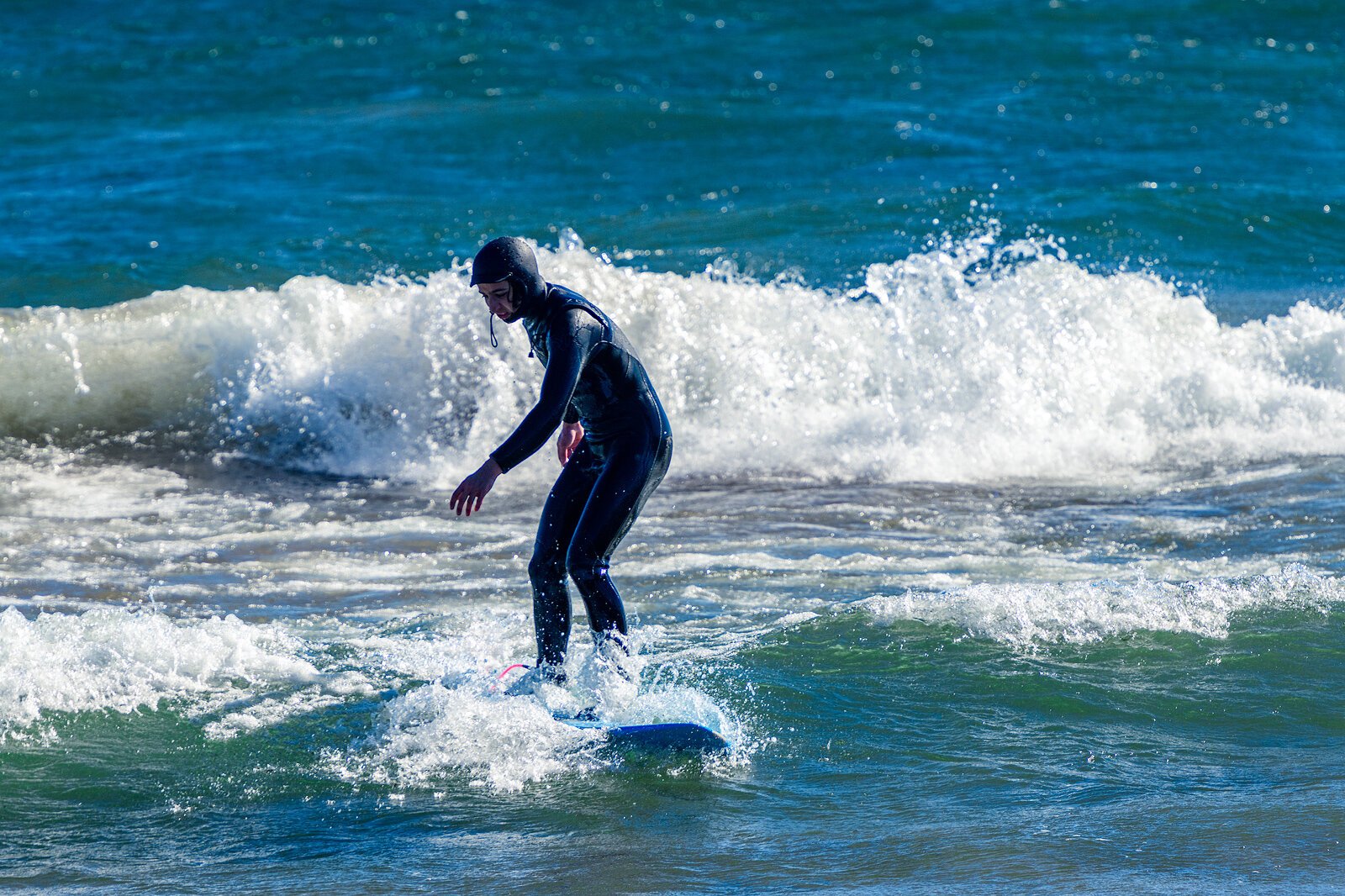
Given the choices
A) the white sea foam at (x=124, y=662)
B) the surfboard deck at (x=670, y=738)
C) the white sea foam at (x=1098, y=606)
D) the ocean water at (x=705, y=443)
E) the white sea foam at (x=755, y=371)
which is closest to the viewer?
the ocean water at (x=705, y=443)

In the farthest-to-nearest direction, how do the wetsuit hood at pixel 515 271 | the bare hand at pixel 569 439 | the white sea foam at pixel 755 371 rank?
the white sea foam at pixel 755 371 < the bare hand at pixel 569 439 < the wetsuit hood at pixel 515 271

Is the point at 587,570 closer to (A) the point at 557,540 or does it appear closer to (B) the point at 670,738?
(A) the point at 557,540

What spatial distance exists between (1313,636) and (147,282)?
11.4m

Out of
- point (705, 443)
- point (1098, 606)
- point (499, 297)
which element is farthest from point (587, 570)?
point (705, 443)

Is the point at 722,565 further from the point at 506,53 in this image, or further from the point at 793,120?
the point at 506,53

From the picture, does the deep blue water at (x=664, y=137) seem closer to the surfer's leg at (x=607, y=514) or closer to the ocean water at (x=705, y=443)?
the ocean water at (x=705, y=443)

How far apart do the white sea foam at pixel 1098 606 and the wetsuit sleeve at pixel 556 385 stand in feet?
7.19

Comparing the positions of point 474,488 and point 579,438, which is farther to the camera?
point 579,438

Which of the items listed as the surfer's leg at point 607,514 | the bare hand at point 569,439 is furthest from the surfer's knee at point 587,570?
the bare hand at point 569,439

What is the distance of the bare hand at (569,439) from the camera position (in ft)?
18.6

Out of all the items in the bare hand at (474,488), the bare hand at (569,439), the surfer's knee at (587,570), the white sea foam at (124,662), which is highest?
the bare hand at (569,439)

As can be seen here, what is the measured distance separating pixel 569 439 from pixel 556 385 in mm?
606

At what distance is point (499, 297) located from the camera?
517cm

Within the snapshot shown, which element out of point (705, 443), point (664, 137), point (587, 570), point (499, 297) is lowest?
point (587, 570)
